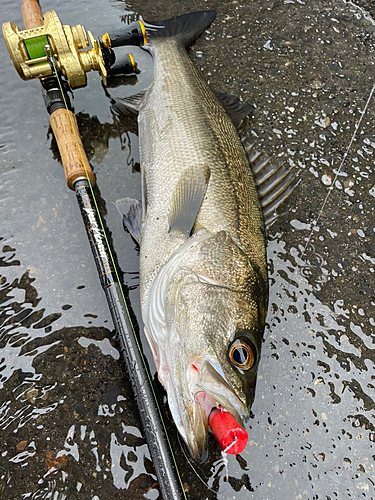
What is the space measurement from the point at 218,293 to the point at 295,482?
1.14m

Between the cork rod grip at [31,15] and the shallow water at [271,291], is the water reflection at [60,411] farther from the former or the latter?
the cork rod grip at [31,15]

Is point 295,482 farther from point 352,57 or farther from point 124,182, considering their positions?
point 352,57

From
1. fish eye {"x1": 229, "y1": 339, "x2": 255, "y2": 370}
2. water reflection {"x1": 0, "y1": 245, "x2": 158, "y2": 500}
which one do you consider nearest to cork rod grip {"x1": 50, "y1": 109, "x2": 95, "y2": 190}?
water reflection {"x1": 0, "y1": 245, "x2": 158, "y2": 500}

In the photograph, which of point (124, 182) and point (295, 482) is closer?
point (295, 482)

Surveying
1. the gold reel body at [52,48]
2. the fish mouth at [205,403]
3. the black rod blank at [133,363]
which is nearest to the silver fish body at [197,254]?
the fish mouth at [205,403]

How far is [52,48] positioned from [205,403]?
102 inches

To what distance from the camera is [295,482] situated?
213cm

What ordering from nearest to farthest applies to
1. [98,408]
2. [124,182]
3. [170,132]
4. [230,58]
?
[98,408] → [170,132] → [124,182] → [230,58]

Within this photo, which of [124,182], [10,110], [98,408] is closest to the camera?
[98,408]

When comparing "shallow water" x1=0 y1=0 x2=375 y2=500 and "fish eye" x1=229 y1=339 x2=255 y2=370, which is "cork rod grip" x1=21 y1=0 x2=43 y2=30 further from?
Answer: "fish eye" x1=229 y1=339 x2=255 y2=370

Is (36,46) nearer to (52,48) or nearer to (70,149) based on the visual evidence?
(52,48)

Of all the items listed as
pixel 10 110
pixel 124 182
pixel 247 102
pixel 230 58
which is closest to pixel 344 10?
pixel 230 58

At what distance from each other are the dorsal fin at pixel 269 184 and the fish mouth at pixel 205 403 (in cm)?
126

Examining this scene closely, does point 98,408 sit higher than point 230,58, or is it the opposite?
point 230,58
